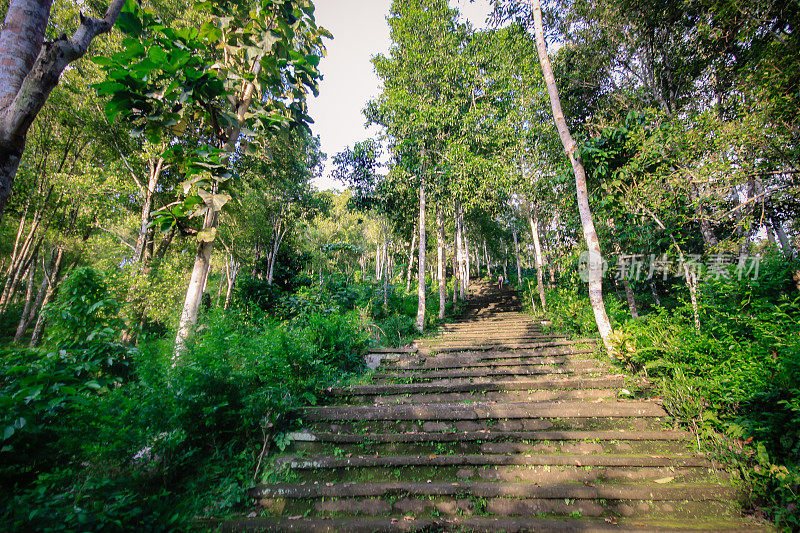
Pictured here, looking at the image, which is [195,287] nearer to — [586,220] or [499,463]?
[499,463]

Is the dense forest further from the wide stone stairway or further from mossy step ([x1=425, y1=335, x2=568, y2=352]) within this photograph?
mossy step ([x1=425, y1=335, x2=568, y2=352])

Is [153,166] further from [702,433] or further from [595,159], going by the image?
[702,433]

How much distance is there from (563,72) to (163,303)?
14593 mm

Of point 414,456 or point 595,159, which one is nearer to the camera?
point 414,456

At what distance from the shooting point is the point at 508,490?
3.06m

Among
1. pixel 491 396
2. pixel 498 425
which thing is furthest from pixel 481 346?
pixel 498 425

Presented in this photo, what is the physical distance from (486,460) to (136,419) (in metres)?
3.85

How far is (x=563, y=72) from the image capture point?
9094mm

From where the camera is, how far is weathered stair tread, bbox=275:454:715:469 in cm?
334

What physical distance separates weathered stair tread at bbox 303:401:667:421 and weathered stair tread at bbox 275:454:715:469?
2.37 ft

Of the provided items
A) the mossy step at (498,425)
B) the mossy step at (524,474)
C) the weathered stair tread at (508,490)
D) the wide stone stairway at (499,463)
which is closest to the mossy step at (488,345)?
the wide stone stairway at (499,463)

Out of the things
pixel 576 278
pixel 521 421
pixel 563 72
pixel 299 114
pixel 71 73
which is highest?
pixel 563 72

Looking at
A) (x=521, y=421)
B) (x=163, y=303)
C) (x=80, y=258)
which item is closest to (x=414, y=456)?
(x=521, y=421)

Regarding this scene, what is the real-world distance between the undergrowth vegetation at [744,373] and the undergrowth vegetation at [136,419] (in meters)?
5.33
